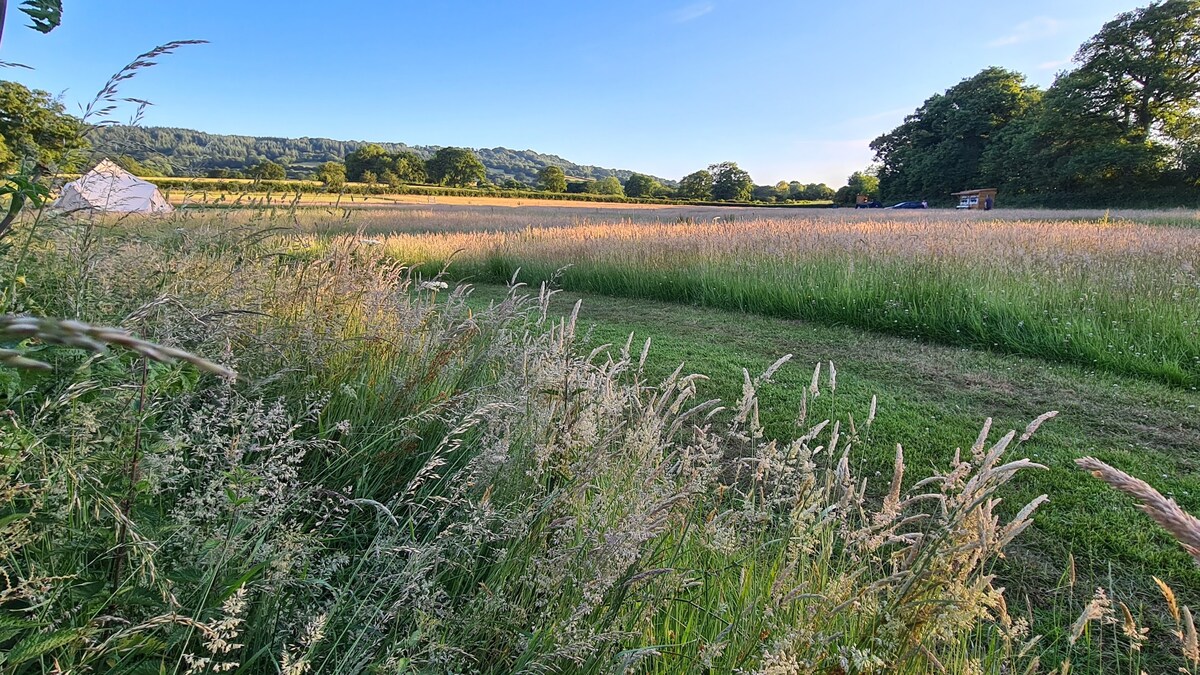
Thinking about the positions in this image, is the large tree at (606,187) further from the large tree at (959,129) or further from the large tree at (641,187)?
the large tree at (959,129)

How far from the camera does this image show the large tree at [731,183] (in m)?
90.6

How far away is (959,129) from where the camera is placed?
52250 millimetres

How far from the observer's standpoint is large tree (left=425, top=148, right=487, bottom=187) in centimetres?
7306

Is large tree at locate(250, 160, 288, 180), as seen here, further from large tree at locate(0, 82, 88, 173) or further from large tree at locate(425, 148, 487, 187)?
large tree at locate(425, 148, 487, 187)

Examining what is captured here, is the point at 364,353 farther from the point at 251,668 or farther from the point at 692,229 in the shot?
the point at 692,229

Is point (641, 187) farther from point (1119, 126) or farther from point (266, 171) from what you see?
point (266, 171)

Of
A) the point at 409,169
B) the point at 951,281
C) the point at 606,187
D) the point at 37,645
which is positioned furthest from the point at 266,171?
the point at 606,187

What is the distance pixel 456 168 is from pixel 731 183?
45.9 m

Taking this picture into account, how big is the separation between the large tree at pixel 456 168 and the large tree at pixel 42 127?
74.5 m

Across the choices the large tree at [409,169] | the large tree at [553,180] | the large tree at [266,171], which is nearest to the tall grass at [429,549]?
the large tree at [266,171]

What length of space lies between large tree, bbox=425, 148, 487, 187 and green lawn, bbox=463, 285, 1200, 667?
2845 inches

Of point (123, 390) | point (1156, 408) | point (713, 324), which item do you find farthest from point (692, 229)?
point (123, 390)

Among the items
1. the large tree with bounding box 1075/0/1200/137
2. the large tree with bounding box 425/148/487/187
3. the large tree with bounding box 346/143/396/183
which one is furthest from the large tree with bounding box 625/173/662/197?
the large tree with bounding box 1075/0/1200/137

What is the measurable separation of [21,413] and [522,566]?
140 cm
